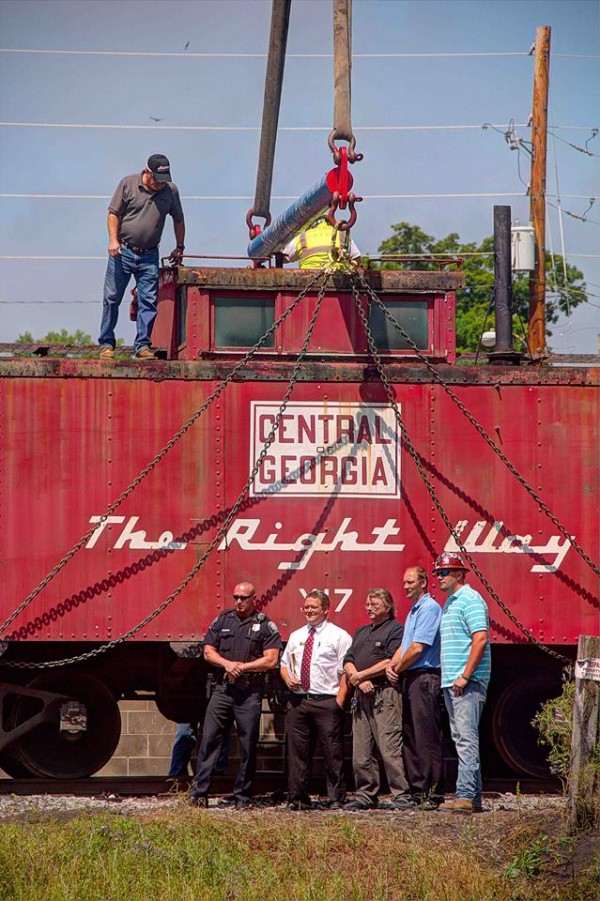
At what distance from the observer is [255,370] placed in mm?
12742

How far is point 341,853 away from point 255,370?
4771 millimetres

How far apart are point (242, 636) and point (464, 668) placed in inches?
78.3

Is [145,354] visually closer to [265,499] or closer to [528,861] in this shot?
[265,499]

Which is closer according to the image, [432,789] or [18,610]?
[432,789]

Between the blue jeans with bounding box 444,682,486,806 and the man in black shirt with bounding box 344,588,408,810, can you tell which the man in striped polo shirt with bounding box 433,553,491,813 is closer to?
the blue jeans with bounding box 444,682,486,806

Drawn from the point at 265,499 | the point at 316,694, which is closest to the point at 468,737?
the point at 316,694

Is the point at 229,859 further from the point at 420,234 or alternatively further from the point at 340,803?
the point at 420,234

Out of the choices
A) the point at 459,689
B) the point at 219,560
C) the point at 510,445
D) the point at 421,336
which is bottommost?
the point at 459,689

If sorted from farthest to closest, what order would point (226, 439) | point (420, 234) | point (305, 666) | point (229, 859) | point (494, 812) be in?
1. point (420, 234)
2. point (226, 439)
3. point (305, 666)
4. point (494, 812)
5. point (229, 859)

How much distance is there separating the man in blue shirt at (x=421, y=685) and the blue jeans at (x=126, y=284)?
386cm

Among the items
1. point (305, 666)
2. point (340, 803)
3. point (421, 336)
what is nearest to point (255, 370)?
point (421, 336)

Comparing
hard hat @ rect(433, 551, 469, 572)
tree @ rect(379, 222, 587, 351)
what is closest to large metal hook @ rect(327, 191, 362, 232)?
hard hat @ rect(433, 551, 469, 572)

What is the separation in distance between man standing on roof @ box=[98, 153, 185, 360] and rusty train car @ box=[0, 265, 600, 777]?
0.70 meters

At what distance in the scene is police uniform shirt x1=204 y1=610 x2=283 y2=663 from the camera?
469 inches
